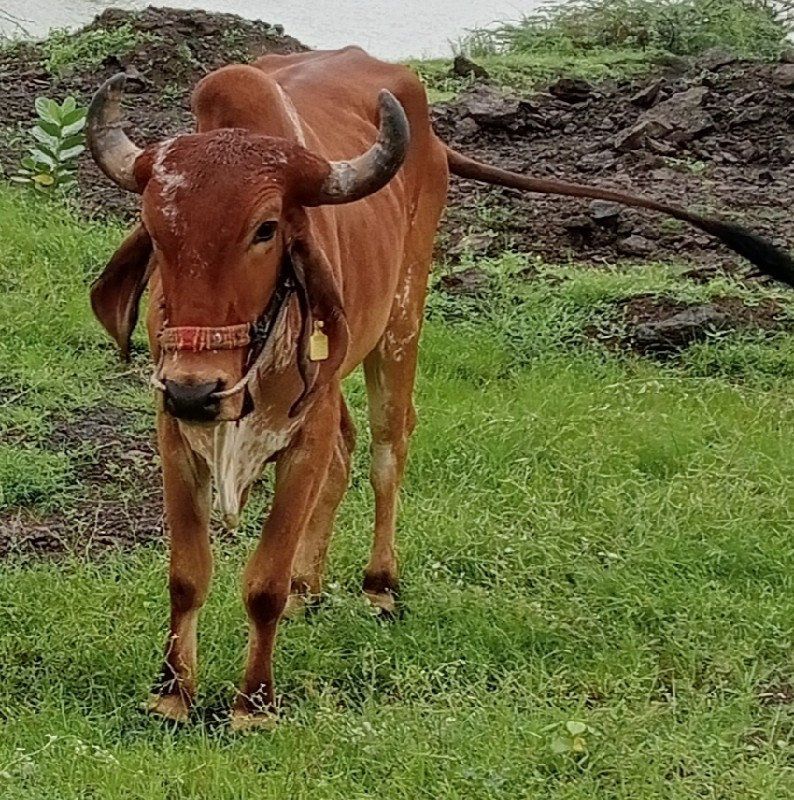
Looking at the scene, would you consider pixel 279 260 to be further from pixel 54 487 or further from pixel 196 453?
pixel 54 487

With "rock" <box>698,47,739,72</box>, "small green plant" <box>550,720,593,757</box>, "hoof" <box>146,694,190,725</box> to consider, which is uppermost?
"rock" <box>698,47,739,72</box>

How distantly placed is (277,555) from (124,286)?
73cm

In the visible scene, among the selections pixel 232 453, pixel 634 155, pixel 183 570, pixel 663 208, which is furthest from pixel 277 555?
pixel 634 155

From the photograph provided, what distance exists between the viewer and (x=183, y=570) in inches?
156

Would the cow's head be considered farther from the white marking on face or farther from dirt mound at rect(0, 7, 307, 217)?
Answer: dirt mound at rect(0, 7, 307, 217)

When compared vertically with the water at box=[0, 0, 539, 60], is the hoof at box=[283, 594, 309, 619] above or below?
below

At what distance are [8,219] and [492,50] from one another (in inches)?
225

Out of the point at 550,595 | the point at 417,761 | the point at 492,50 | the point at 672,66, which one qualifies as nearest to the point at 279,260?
the point at 417,761

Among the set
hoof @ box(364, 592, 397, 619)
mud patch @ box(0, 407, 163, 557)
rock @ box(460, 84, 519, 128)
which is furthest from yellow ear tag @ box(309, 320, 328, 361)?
rock @ box(460, 84, 519, 128)

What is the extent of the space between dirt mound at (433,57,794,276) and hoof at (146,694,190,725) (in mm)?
3796

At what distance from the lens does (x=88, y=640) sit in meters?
4.18

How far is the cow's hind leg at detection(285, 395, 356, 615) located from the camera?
454cm

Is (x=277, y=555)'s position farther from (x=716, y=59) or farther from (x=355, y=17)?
(x=355, y=17)

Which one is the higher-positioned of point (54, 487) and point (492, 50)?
point (492, 50)
